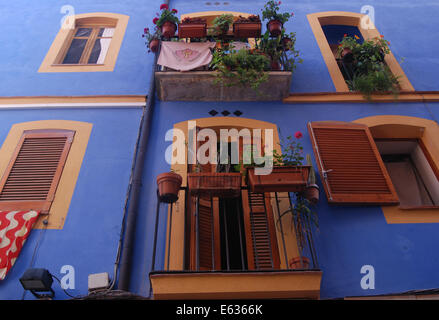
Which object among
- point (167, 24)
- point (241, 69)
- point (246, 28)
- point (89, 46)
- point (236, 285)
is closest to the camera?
point (236, 285)

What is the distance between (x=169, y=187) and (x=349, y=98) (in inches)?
163

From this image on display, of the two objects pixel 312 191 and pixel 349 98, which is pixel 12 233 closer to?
pixel 312 191

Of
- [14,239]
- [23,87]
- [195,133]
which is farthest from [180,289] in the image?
[23,87]

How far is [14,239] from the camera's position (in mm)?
5172

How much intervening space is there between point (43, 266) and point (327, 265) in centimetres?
380

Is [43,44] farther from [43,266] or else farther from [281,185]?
[281,185]

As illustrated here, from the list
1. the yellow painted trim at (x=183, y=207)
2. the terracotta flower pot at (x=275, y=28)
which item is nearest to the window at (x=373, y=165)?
the yellow painted trim at (x=183, y=207)

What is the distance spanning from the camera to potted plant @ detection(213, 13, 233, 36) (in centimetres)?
773

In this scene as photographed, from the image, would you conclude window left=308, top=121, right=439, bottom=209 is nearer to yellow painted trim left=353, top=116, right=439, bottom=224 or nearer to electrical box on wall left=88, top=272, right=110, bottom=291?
yellow painted trim left=353, top=116, right=439, bottom=224

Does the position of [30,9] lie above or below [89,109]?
above

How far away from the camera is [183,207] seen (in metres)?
5.62

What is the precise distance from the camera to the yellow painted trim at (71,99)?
7113mm

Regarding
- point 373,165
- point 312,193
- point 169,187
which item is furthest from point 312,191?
point 169,187

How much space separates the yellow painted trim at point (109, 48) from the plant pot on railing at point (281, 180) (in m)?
4.34
